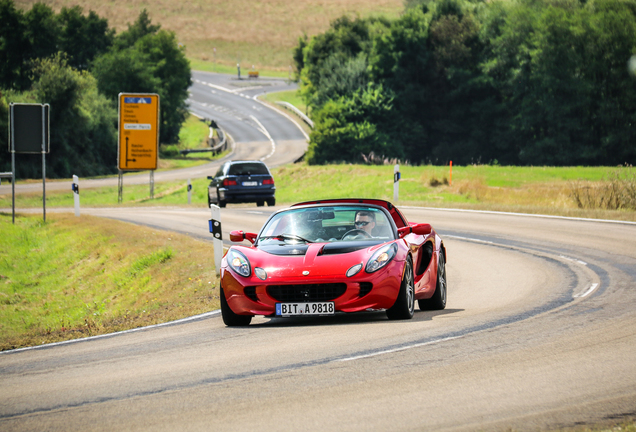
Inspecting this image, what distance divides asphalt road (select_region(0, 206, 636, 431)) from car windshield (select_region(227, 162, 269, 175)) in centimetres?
1995

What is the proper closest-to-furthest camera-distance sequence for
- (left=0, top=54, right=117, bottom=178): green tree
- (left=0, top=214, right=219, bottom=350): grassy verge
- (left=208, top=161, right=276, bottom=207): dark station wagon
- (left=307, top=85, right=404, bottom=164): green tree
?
(left=0, top=214, right=219, bottom=350): grassy verge < (left=208, top=161, right=276, bottom=207): dark station wagon < (left=0, top=54, right=117, bottom=178): green tree < (left=307, top=85, right=404, bottom=164): green tree

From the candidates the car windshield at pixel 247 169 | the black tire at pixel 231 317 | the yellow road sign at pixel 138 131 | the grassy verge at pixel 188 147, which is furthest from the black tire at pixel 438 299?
the grassy verge at pixel 188 147

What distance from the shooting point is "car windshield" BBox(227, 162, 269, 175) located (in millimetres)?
30109

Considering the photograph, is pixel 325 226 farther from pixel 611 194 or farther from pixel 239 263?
pixel 611 194

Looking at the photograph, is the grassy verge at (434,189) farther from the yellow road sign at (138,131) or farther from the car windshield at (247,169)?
the car windshield at (247,169)

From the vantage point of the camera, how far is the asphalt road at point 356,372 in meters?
5.29

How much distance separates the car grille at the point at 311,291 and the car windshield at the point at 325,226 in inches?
36.4

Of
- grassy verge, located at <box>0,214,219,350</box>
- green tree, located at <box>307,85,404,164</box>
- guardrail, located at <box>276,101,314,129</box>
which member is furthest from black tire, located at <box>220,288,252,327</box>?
guardrail, located at <box>276,101,314,129</box>

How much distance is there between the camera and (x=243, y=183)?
3009 cm

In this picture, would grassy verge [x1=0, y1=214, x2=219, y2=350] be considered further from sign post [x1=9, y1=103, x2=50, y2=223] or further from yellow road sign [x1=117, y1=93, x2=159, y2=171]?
yellow road sign [x1=117, y1=93, x2=159, y2=171]

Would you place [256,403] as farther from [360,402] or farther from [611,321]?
[611,321]

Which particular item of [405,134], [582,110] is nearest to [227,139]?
[405,134]

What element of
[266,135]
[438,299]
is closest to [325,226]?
[438,299]

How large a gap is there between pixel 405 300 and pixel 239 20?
492ft
